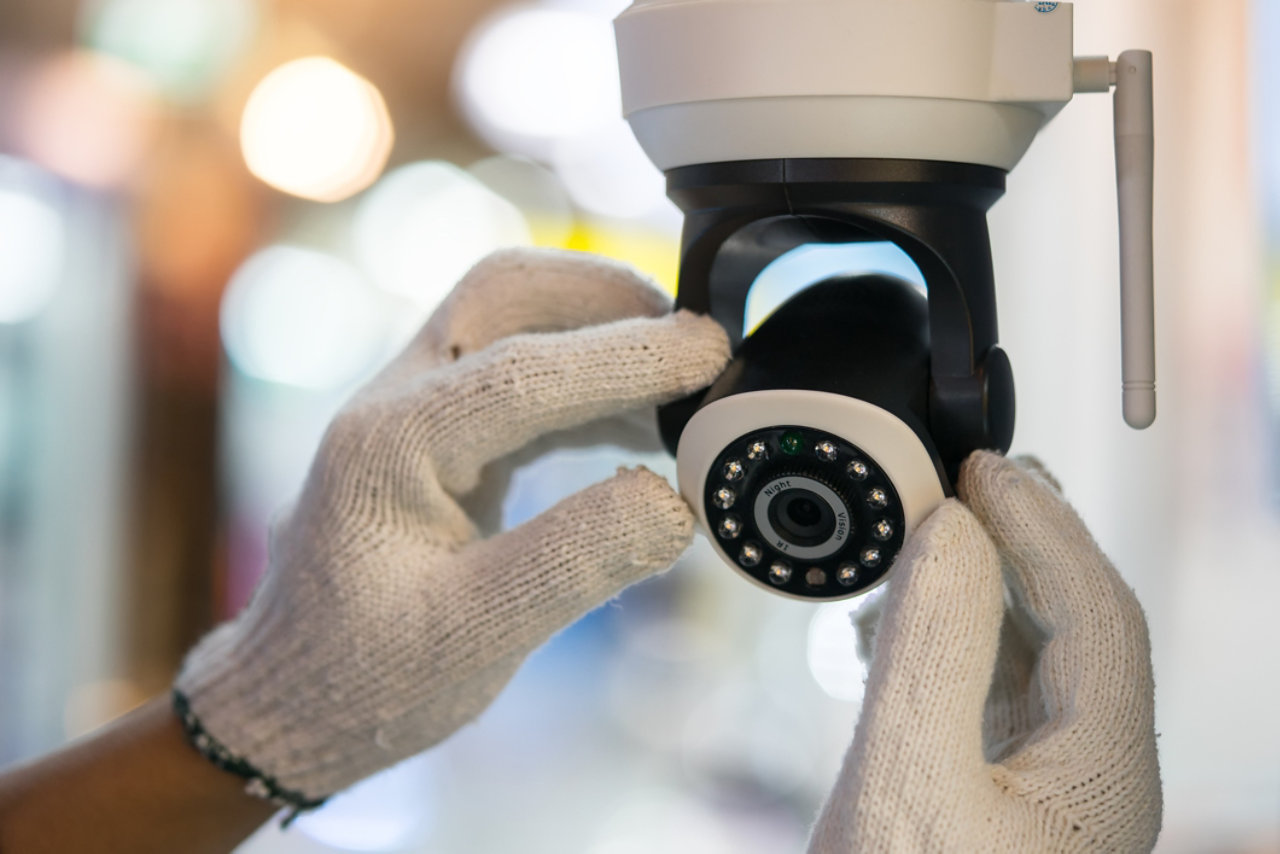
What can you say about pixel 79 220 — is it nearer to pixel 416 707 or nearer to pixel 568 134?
pixel 568 134

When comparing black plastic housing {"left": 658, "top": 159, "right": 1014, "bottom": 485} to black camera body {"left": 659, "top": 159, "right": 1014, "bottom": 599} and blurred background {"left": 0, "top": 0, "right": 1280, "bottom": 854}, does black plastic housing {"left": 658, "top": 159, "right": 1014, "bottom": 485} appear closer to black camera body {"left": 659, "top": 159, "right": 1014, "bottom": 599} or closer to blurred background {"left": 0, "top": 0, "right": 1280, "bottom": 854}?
black camera body {"left": 659, "top": 159, "right": 1014, "bottom": 599}

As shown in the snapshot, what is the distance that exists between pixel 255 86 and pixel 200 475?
1.73 feet

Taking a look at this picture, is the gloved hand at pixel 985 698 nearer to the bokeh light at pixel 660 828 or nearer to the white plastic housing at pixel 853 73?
the white plastic housing at pixel 853 73

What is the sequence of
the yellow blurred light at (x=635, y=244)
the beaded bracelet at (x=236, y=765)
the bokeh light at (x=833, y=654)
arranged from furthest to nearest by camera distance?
the yellow blurred light at (x=635, y=244)
the bokeh light at (x=833, y=654)
the beaded bracelet at (x=236, y=765)

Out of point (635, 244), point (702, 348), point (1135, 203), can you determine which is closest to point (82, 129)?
point (635, 244)

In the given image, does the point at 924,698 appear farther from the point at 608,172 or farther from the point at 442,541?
the point at 608,172

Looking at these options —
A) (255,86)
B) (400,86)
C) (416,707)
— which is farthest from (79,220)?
(416,707)

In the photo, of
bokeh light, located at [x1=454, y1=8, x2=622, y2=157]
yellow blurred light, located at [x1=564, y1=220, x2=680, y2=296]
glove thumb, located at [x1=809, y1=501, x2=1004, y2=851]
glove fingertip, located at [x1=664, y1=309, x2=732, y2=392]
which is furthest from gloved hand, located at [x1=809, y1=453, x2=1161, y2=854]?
bokeh light, located at [x1=454, y1=8, x2=622, y2=157]

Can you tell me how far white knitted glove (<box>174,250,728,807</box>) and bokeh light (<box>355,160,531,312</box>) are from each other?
866 mm

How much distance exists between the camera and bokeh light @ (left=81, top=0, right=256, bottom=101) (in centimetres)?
143

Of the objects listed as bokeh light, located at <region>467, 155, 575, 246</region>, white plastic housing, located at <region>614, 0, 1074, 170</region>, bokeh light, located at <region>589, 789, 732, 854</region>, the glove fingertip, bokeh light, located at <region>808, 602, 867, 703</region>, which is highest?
white plastic housing, located at <region>614, 0, 1074, 170</region>

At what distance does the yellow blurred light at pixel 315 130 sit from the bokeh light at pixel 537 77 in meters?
0.13

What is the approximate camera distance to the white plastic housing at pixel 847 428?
416 millimetres

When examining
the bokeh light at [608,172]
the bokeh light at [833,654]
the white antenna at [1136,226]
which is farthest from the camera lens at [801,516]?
the bokeh light at [608,172]
